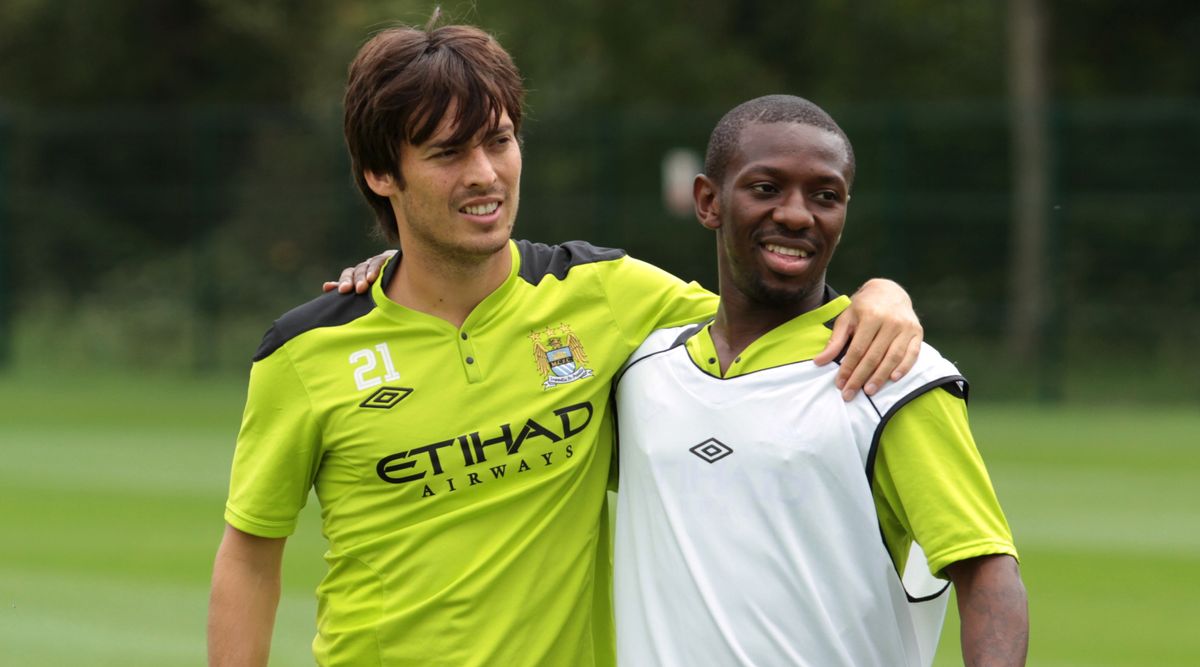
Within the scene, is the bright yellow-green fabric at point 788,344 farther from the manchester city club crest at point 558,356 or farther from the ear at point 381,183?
the ear at point 381,183

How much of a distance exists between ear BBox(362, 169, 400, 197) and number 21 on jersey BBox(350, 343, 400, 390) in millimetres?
339

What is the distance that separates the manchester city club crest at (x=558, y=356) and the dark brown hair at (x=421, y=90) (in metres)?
0.45

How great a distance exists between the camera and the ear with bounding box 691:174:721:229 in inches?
148

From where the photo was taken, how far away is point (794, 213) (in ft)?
11.6

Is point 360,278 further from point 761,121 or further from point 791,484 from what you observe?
point 791,484

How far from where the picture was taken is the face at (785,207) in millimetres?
3574

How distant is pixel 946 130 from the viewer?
66.8ft

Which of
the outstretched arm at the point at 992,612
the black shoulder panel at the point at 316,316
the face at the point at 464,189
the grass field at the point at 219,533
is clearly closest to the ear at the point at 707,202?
the face at the point at 464,189

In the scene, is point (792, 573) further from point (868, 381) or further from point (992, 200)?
point (992, 200)

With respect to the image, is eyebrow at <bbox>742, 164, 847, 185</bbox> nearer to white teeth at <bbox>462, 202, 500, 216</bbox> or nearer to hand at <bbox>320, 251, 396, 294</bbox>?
white teeth at <bbox>462, 202, 500, 216</bbox>

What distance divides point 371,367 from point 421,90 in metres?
0.60

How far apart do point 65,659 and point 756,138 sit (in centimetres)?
563

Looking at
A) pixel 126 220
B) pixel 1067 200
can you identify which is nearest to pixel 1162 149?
pixel 1067 200

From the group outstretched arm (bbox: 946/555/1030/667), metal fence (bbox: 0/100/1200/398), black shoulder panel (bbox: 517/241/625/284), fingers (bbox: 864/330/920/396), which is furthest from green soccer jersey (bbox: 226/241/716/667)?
metal fence (bbox: 0/100/1200/398)
